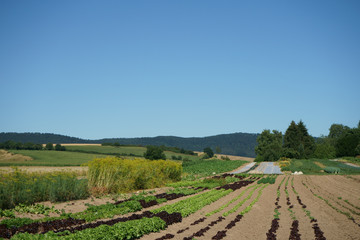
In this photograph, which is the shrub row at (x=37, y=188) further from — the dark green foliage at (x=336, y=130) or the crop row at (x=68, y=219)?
the dark green foliage at (x=336, y=130)

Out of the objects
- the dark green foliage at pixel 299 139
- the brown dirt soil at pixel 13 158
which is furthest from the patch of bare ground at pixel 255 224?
the dark green foliage at pixel 299 139

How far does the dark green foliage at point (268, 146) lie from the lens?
235 feet

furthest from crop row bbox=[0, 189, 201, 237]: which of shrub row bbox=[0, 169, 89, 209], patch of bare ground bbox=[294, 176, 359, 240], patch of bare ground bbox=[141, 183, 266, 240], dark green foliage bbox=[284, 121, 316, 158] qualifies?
dark green foliage bbox=[284, 121, 316, 158]

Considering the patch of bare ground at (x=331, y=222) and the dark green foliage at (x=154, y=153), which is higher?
the dark green foliage at (x=154, y=153)

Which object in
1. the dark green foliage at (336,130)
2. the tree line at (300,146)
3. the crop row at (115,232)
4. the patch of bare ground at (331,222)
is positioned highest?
the dark green foliage at (336,130)

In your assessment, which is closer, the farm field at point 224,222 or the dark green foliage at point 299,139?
the farm field at point 224,222

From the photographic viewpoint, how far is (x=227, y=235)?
10.6 metres

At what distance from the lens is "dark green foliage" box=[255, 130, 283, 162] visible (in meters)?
71.6

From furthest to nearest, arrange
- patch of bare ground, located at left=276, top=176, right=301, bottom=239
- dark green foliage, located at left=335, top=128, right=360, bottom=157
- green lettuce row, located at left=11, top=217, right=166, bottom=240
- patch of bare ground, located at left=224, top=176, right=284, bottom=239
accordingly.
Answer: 1. dark green foliage, located at left=335, top=128, right=360, bottom=157
2. patch of bare ground, located at left=276, top=176, right=301, bottom=239
3. patch of bare ground, located at left=224, top=176, right=284, bottom=239
4. green lettuce row, located at left=11, top=217, right=166, bottom=240

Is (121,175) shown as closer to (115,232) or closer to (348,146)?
(115,232)

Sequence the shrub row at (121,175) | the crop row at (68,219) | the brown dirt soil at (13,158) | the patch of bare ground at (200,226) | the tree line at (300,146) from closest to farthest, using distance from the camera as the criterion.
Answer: the crop row at (68,219)
the patch of bare ground at (200,226)
the shrub row at (121,175)
the brown dirt soil at (13,158)
the tree line at (300,146)

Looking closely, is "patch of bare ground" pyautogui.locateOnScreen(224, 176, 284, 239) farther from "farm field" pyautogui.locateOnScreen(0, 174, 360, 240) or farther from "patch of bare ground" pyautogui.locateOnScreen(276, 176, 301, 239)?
"patch of bare ground" pyautogui.locateOnScreen(276, 176, 301, 239)

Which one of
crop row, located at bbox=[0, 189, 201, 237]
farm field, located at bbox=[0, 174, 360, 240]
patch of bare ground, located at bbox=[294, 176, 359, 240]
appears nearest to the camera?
crop row, located at bbox=[0, 189, 201, 237]

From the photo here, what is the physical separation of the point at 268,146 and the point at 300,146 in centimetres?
821
